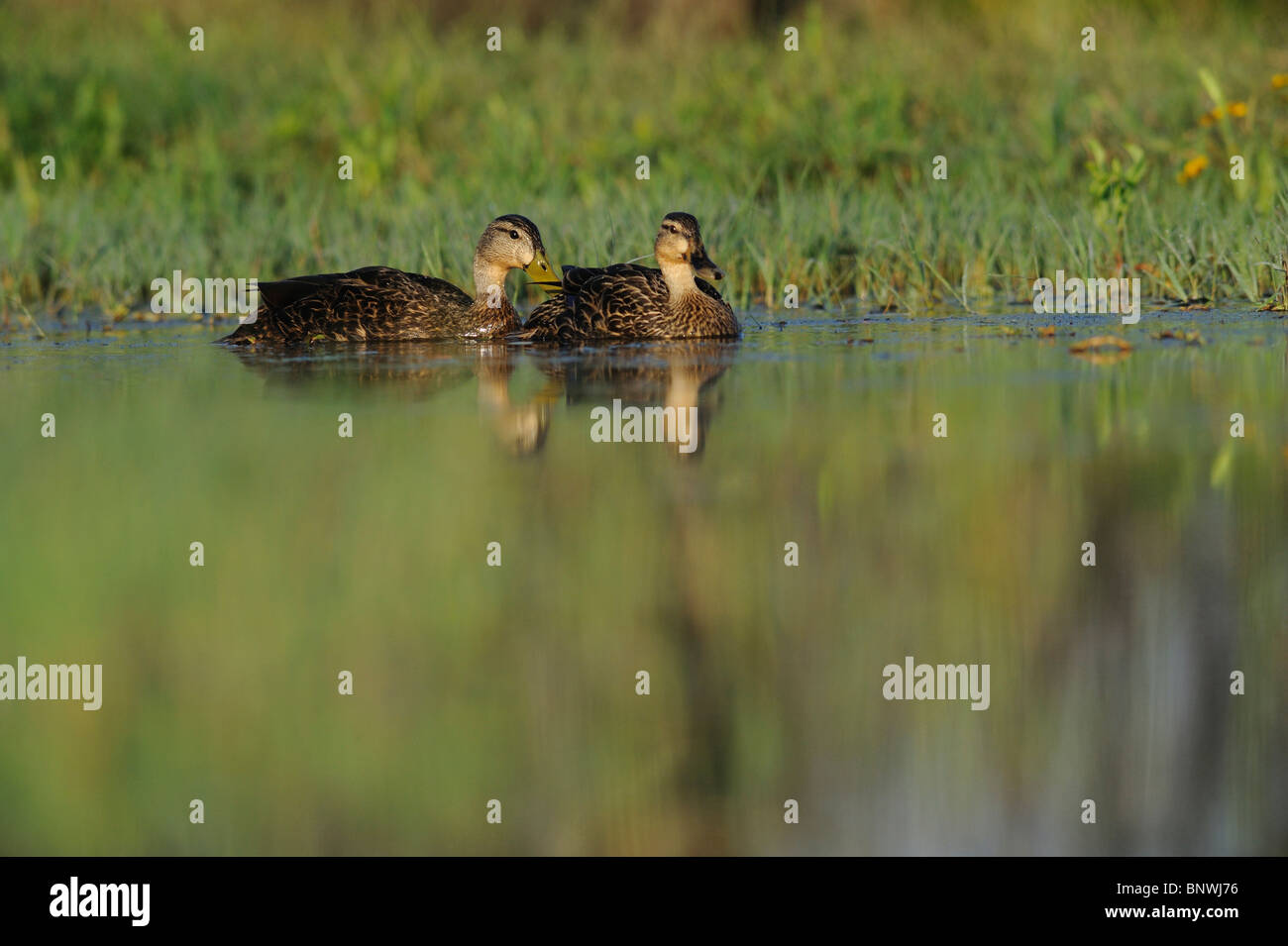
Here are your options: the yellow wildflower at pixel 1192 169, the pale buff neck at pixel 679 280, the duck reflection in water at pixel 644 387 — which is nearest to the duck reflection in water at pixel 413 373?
the duck reflection in water at pixel 644 387

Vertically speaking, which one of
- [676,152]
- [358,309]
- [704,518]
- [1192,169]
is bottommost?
[704,518]

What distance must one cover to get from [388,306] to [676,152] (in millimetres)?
5209

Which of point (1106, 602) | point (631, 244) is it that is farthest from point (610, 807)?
point (631, 244)

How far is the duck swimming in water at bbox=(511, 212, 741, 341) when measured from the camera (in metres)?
10.5

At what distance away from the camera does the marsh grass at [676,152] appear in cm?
1213

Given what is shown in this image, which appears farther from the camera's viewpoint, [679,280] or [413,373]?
[679,280]

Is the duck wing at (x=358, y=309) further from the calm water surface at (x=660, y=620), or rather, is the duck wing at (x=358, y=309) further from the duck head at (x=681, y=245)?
the calm water surface at (x=660, y=620)

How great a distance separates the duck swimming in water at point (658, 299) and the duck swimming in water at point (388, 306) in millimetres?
428

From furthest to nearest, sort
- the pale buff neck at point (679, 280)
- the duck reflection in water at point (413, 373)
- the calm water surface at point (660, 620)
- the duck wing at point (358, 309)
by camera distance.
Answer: the duck wing at point (358, 309)
the pale buff neck at point (679, 280)
the duck reflection in water at point (413, 373)
the calm water surface at point (660, 620)

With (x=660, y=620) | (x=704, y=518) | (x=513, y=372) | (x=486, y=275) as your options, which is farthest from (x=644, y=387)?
(x=660, y=620)

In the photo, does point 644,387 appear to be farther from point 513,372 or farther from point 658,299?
point 658,299

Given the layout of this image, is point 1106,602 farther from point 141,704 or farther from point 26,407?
point 26,407

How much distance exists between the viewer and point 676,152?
51.3 ft

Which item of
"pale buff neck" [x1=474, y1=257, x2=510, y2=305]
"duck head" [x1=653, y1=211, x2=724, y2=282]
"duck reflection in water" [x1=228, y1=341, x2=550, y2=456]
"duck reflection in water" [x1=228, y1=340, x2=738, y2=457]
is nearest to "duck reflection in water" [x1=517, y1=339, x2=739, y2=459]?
"duck reflection in water" [x1=228, y1=340, x2=738, y2=457]
